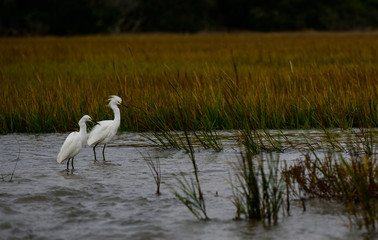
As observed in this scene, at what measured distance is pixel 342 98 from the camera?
8.56m

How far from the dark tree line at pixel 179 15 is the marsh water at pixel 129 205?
132 feet

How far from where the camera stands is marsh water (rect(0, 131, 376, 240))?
4156 mm

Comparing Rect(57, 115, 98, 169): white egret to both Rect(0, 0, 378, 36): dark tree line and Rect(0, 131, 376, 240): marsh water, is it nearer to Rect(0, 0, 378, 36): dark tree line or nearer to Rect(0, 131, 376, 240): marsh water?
Rect(0, 131, 376, 240): marsh water

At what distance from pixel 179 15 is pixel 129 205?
46.1 metres

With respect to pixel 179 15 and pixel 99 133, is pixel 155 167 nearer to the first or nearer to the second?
pixel 99 133

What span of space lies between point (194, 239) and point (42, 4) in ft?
149

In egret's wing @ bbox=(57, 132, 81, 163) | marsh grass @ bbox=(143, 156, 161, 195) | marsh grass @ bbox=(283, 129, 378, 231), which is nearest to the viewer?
marsh grass @ bbox=(283, 129, 378, 231)

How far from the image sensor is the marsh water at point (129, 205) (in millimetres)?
4156

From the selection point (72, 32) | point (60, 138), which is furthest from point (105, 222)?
point (72, 32)

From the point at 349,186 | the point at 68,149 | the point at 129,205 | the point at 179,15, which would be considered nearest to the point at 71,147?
the point at 68,149

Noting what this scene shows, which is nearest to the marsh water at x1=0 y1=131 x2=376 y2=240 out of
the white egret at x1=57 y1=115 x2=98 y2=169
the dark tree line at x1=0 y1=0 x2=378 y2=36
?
the white egret at x1=57 y1=115 x2=98 y2=169

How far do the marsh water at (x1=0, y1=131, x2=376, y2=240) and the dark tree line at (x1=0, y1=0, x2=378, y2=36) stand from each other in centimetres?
4026

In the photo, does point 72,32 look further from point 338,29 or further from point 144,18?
point 338,29

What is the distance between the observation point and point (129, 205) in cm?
484
